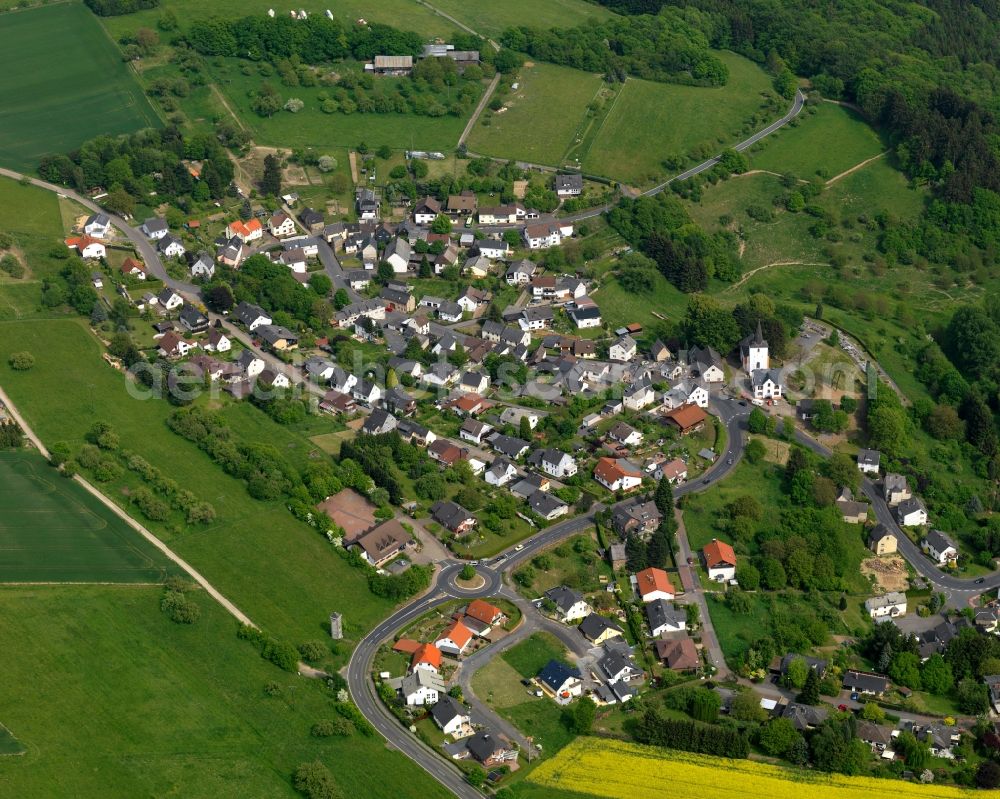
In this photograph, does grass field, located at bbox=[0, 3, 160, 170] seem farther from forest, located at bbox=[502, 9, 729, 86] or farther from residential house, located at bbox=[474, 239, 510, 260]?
forest, located at bbox=[502, 9, 729, 86]

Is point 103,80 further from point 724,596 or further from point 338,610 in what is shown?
point 724,596

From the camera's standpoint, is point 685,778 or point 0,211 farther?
point 0,211

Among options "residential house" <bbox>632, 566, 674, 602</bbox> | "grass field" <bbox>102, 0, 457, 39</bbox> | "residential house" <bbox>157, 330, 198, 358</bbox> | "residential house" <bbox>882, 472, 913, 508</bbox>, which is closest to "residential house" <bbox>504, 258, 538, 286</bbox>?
"residential house" <bbox>157, 330, 198, 358</bbox>

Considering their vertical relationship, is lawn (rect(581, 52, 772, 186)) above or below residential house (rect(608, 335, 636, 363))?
above

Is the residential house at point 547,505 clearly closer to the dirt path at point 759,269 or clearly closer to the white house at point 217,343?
the white house at point 217,343

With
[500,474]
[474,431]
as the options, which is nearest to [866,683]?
[500,474]

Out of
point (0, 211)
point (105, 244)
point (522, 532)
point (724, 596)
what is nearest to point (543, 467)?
point (522, 532)

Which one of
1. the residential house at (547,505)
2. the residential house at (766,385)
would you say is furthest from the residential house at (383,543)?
the residential house at (766,385)
